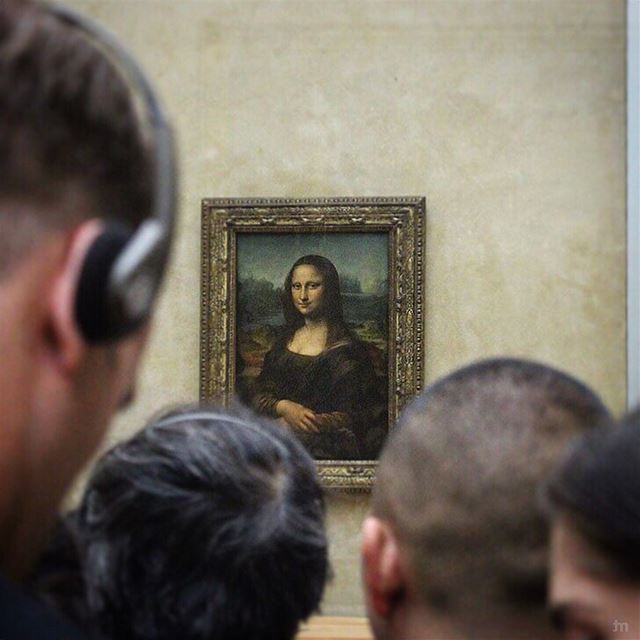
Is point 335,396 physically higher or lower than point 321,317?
lower

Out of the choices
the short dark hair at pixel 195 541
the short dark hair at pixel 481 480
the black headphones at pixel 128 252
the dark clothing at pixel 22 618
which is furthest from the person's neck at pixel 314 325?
the dark clothing at pixel 22 618

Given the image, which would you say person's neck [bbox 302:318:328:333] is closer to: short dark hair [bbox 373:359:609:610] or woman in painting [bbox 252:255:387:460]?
woman in painting [bbox 252:255:387:460]

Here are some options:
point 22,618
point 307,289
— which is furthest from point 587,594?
point 307,289

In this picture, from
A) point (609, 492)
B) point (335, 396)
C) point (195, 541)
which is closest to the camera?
point (609, 492)

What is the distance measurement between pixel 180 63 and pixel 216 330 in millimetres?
2417

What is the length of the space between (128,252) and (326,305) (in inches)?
354

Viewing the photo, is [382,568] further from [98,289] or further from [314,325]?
[314,325]

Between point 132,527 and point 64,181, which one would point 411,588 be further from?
point 64,181

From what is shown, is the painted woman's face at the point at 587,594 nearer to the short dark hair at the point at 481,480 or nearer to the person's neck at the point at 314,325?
the short dark hair at the point at 481,480

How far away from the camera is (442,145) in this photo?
10086mm

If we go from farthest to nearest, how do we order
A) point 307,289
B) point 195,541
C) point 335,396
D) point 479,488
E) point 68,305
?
point 307,289
point 335,396
point 195,541
point 479,488
point 68,305

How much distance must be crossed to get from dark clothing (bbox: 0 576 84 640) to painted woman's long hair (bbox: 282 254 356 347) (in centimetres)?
898

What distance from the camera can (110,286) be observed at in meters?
0.81

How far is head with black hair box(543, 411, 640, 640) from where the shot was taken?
934 mm
